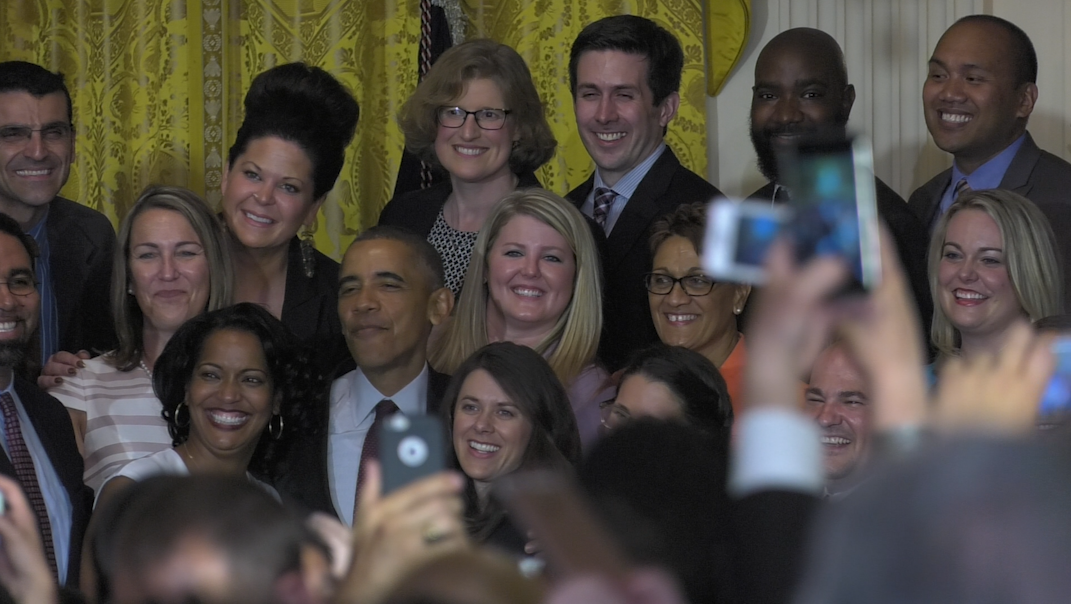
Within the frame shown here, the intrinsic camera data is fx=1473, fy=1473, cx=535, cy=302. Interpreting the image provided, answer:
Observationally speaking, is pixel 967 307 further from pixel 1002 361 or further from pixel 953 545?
pixel 953 545

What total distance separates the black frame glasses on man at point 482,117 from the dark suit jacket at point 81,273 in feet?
3.38

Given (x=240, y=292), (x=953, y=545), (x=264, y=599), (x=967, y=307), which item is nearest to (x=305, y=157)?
(x=240, y=292)

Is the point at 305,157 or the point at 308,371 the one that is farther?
the point at 305,157

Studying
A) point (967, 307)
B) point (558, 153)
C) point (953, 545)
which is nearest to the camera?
point (953, 545)

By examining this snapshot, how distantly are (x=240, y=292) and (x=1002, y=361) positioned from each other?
9.63ft

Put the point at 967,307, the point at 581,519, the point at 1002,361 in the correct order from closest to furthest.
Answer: the point at 581,519 → the point at 1002,361 → the point at 967,307

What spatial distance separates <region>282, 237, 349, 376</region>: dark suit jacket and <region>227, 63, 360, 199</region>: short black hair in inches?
8.5

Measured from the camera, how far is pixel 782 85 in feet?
14.1

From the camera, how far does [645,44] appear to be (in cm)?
423

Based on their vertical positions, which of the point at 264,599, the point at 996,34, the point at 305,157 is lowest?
the point at 264,599

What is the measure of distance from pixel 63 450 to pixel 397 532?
6.64 feet

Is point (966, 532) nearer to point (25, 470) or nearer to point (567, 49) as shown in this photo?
point (25, 470)

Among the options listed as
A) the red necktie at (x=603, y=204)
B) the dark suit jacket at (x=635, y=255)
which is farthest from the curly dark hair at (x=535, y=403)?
the red necktie at (x=603, y=204)

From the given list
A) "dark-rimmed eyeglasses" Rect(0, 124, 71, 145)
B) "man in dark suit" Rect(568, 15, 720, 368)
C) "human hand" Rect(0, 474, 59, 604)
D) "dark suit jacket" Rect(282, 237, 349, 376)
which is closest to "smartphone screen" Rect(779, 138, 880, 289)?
"human hand" Rect(0, 474, 59, 604)
